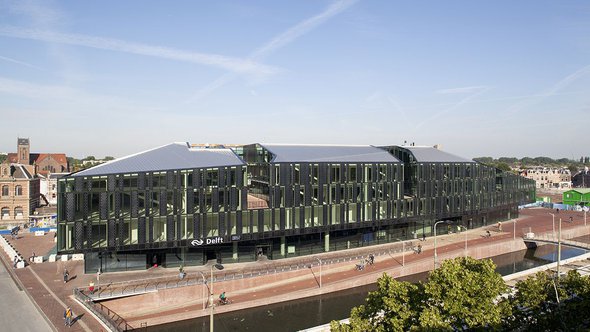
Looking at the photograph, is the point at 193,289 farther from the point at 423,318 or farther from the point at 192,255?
the point at 423,318

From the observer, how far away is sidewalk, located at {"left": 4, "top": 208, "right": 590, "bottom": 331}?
4631 centimetres

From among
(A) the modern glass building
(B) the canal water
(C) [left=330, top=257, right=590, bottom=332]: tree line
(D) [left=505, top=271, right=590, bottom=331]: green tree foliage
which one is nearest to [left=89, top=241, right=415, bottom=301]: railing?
(A) the modern glass building

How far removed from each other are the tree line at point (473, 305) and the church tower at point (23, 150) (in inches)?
5258

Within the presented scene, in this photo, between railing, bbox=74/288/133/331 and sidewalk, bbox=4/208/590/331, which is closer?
railing, bbox=74/288/133/331

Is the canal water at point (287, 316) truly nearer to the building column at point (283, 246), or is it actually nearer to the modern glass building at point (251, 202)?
the modern glass building at point (251, 202)

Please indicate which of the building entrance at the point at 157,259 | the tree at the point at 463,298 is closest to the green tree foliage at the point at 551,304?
the tree at the point at 463,298

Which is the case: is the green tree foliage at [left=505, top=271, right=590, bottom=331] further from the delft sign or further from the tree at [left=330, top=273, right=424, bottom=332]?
the delft sign

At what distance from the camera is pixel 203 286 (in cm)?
5072

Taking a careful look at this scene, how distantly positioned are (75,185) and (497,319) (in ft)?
150

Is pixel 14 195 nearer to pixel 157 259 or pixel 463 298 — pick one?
pixel 157 259

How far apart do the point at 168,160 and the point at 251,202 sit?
1362 centimetres

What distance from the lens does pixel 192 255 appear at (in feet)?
193

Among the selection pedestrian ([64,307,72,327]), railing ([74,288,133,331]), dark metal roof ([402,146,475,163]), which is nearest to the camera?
pedestrian ([64,307,72,327])

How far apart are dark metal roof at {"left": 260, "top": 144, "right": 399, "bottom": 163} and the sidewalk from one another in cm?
1514
